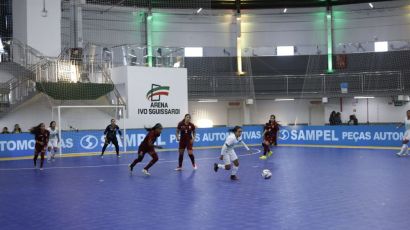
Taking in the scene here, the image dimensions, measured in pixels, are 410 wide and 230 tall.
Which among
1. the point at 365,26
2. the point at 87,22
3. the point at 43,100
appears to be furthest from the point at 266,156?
the point at 365,26

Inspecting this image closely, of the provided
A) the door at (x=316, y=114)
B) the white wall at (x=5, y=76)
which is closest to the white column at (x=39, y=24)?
the white wall at (x=5, y=76)

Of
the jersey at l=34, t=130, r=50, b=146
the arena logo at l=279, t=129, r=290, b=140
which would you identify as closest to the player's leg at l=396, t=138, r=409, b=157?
the arena logo at l=279, t=129, r=290, b=140

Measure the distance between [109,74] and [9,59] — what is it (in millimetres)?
5828

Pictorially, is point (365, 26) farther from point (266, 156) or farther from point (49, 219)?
point (49, 219)

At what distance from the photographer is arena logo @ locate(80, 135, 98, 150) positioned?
2634 centimetres

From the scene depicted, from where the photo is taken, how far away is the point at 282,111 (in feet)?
141

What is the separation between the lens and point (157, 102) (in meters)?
30.5

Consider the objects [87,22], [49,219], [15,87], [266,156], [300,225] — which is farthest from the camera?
[87,22]

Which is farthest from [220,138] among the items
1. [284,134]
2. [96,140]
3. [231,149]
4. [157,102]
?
[231,149]

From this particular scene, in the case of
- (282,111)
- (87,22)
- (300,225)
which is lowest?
(300,225)

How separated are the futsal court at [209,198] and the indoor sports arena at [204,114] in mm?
55

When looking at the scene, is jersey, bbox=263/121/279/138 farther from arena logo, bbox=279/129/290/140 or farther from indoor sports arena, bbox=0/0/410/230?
arena logo, bbox=279/129/290/140

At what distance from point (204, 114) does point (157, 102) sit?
1171 cm

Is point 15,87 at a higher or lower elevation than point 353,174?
higher
